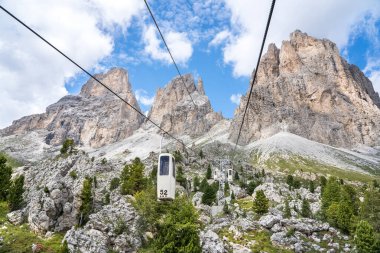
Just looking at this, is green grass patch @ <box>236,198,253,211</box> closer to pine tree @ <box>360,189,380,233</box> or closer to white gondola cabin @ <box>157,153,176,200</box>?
pine tree @ <box>360,189,380,233</box>

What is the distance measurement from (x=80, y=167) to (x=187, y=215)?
244 feet

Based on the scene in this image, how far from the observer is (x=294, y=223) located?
211 ft

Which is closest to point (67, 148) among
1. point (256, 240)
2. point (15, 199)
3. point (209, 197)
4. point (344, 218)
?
point (15, 199)

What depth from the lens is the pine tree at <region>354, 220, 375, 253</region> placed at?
51650mm

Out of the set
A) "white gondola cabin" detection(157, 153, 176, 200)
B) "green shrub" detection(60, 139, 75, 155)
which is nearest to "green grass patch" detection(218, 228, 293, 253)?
"white gondola cabin" detection(157, 153, 176, 200)

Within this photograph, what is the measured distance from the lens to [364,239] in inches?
2064

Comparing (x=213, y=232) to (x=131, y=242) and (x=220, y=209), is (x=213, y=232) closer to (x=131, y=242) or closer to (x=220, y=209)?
(x=131, y=242)

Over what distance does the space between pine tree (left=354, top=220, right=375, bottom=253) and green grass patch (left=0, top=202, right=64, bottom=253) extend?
47565mm

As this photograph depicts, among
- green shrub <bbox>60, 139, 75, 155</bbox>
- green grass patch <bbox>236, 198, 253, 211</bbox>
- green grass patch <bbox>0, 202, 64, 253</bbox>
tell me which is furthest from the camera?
green shrub <bbox>60, 139, 75, 155</bbox>

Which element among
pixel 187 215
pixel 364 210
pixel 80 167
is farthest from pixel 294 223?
pixel 80 167

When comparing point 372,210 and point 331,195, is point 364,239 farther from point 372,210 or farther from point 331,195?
point 331,195

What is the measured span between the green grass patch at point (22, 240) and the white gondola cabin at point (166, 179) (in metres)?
31.1

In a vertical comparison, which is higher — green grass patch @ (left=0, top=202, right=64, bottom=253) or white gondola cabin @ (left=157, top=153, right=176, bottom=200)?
white gondola cabin @ (left=157, top=153, right=176, bottom=200)

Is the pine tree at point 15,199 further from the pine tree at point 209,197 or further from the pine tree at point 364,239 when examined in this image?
the pine tree at point 364,239
